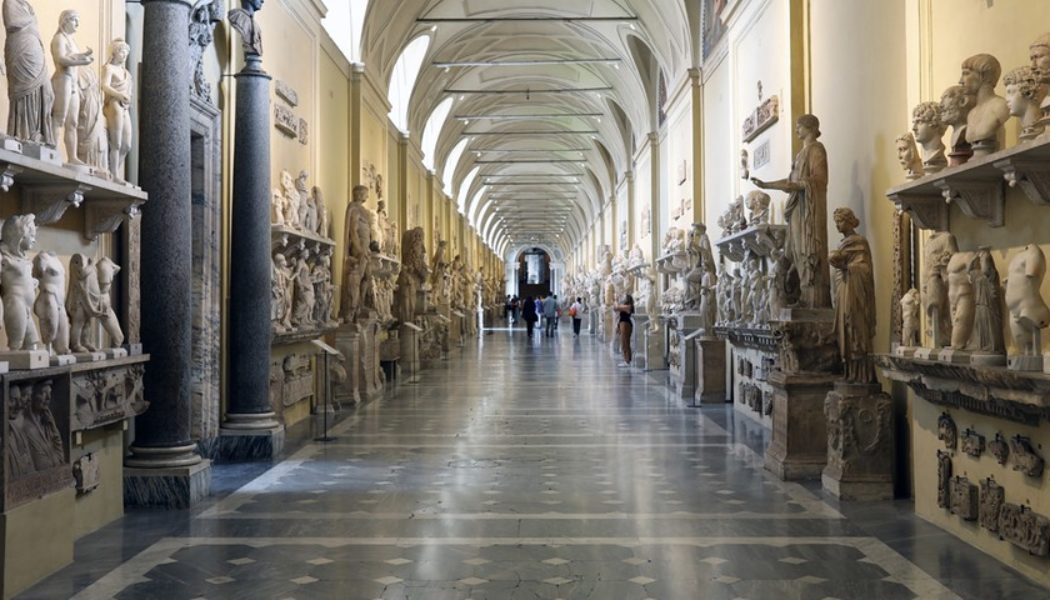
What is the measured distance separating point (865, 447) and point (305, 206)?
26.5 ft

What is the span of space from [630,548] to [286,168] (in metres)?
8.07

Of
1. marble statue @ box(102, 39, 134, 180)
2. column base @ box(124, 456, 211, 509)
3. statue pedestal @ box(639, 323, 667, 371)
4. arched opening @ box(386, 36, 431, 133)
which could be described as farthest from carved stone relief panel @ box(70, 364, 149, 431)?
arched opening @ box(386, 36, 431, 133)

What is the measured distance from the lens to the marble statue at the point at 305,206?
12.4m

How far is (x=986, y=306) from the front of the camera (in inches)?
216

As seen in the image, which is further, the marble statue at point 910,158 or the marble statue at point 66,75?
the marble statue at point 910,158

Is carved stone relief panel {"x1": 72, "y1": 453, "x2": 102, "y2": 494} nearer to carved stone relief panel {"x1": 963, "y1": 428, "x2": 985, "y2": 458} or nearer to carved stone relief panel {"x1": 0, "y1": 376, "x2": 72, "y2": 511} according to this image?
carved stone relief panel {"x1": 0, "y1": 376, "x2": 72, "y2": 511}

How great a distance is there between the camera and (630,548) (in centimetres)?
596

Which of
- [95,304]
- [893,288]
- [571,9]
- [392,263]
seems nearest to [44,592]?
[95,304]

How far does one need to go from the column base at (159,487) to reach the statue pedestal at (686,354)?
9254mm

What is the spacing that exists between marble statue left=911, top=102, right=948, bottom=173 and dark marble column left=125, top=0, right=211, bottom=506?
5.52 metres

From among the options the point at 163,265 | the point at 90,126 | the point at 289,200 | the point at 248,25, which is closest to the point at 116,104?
the point at 90,126

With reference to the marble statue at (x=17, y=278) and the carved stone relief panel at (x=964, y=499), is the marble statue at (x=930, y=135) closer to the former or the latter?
the carved stone relief panel at (x=964, y=499)

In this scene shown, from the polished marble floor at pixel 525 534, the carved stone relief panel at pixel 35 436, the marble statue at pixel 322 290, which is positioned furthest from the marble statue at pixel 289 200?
the carved stone relief panel at pixel 35 436

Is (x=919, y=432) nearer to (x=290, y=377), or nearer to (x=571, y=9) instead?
(x=290, y=377)
